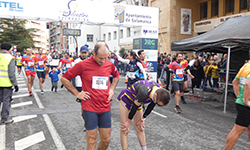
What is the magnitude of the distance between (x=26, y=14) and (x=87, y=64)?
30.8 feet

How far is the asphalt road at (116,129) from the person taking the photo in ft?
14.7

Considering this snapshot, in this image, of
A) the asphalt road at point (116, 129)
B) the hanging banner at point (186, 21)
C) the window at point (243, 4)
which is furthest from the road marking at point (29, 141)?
the hanging banner at point (186, 21)

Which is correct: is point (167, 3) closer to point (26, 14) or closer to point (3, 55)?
point (26, 14)

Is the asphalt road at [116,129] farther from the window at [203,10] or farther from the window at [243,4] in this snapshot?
the window at [203,10]

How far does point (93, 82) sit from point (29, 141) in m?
2.42

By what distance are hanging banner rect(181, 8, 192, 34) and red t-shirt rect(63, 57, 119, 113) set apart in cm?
2525

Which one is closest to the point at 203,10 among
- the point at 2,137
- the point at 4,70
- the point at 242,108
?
the point at 4,70

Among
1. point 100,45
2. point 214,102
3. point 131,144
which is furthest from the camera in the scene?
point 214,102

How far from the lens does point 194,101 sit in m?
9.54

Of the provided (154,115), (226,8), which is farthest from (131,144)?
(226,8)

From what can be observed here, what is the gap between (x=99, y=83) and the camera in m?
3.28

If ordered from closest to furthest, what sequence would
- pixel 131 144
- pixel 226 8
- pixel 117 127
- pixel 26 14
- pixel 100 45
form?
pixel 100 45 < pixel 131 144 < pixel 117 127 < pixel 26 14 < pixel 226 8

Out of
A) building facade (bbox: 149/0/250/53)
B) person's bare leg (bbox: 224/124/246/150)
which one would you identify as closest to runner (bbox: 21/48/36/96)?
person's bare leg (bbox: 224/124/246/150)

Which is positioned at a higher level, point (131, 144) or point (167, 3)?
point (167, 3)
